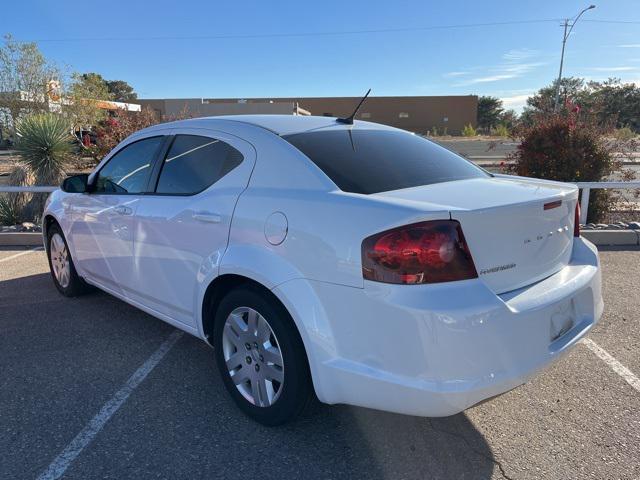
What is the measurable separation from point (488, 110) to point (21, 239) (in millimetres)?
74266

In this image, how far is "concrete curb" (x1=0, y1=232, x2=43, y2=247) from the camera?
7980 mm

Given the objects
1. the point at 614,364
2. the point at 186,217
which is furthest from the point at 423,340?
the point at 614,364

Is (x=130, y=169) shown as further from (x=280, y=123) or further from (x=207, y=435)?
(x=207, y=435)

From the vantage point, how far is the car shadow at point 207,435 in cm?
264

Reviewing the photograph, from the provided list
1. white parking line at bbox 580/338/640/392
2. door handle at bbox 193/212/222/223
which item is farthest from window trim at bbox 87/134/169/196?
white parking line at bbox 580/338/640/392

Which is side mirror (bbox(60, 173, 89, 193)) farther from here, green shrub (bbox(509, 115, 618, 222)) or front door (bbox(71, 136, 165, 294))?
green shrub (bbox(509, 115, 618, 222))

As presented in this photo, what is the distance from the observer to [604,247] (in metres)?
7.18

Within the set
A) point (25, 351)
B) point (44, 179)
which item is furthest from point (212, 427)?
point (44, 179)

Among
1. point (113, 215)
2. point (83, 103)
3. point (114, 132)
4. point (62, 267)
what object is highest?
point (83, 103)

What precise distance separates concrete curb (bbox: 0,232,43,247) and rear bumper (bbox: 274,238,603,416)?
6747 mm

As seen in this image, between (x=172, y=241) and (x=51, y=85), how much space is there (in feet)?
74.3

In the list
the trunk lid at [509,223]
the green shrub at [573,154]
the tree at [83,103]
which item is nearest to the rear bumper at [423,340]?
the trunk lid at [509,223]

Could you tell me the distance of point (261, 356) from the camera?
2.89m

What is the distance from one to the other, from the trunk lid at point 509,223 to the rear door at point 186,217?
1.05 metres
